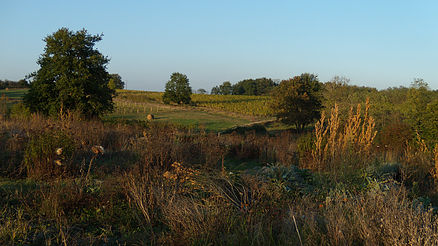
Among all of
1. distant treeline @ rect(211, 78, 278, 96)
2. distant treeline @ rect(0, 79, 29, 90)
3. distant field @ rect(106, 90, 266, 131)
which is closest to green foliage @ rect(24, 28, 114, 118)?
distant field @ rect(106, 90, 266, 131)

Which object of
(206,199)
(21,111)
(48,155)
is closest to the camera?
(206,199)

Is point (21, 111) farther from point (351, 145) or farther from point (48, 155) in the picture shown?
point (351, 145)

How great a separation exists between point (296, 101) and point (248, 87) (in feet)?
210

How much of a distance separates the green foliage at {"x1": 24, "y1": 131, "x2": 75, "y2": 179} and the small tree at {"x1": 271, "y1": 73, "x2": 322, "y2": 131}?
66.0ft

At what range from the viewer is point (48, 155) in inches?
245

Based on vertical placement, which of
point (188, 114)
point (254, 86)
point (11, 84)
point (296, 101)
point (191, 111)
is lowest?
point (188, 114)

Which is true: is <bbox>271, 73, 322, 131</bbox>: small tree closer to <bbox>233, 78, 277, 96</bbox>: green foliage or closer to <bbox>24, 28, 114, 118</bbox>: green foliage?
<bbox>24, 28, 114, 118</bbox>: green foliage

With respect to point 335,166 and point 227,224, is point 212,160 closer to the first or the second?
point 335,166

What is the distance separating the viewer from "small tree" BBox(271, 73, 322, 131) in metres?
24.8

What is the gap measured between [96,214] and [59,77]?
1650 centimetres

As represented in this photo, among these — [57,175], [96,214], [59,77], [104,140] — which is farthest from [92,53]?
[96,214]

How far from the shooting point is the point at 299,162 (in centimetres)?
768

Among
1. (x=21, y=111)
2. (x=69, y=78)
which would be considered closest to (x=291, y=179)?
(x=69, y=78)

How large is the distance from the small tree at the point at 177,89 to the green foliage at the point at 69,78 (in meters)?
29.8
